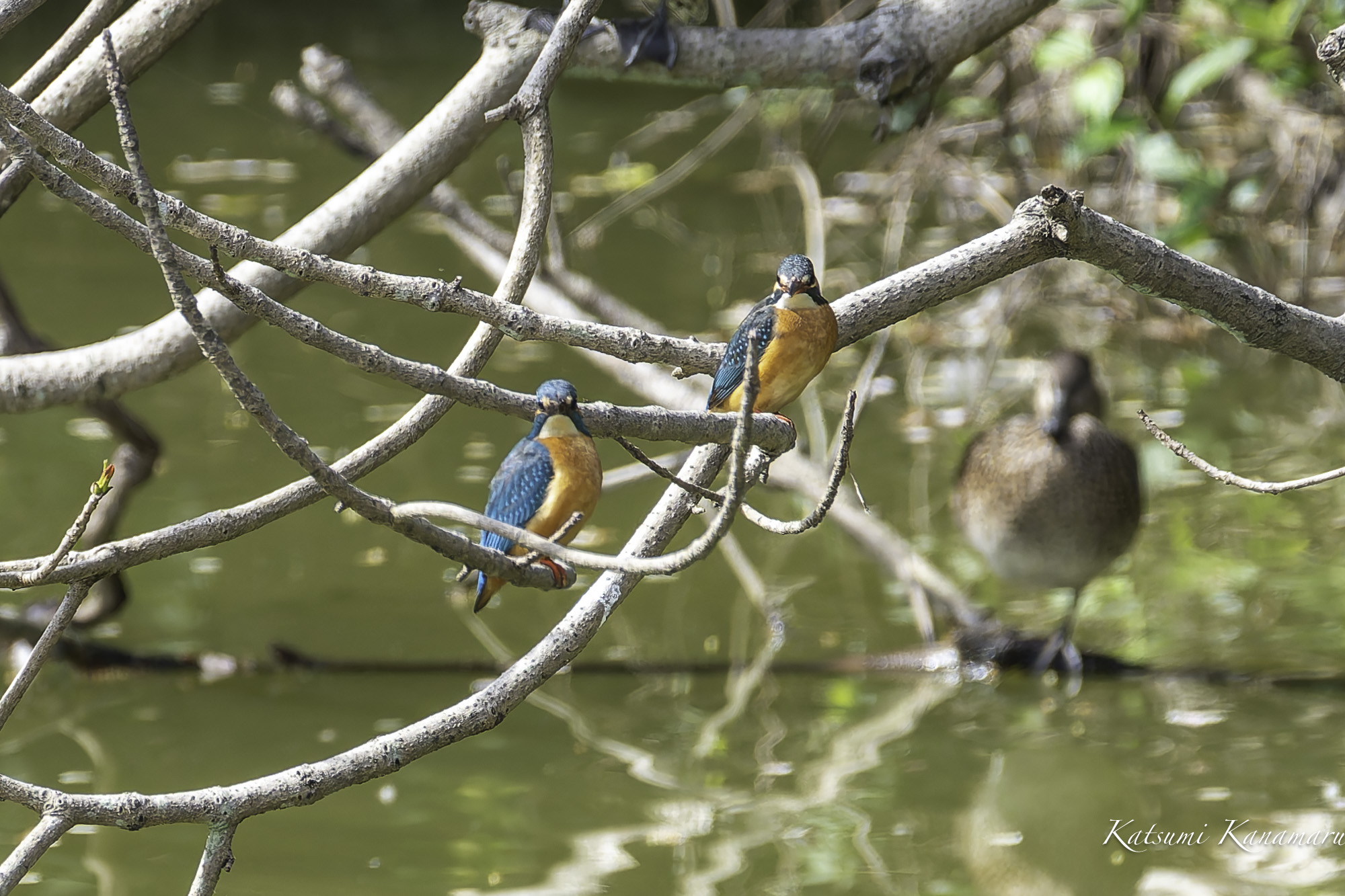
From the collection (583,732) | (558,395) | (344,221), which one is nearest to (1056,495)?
(583,732)

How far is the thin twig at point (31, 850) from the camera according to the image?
4.50ft

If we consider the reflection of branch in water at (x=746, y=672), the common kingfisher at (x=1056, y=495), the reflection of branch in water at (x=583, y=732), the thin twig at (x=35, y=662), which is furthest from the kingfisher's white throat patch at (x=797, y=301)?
the common kingfisher at (x=1056, y=495)

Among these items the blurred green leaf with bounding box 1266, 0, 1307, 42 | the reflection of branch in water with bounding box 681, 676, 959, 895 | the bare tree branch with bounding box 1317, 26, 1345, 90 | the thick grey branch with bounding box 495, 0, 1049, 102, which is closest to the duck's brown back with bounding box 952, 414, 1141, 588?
the reflection of branch in water with bounding box 681, 676, 959, 895

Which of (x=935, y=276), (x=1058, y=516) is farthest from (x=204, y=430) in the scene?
(x=935, y=276)

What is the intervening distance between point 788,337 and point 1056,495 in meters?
2.41

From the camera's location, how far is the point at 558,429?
145 centimetres

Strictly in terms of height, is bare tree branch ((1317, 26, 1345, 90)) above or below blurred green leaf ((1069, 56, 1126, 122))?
below

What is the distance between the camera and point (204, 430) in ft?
16.0

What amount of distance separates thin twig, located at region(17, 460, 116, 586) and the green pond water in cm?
123

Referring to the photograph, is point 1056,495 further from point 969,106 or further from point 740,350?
point 740,350

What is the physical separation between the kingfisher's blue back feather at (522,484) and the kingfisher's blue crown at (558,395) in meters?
0.08

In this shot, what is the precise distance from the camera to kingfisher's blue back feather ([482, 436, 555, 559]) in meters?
1.48

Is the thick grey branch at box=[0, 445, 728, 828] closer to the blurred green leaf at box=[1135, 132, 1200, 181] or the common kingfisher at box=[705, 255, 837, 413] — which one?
the common kingfisher at box=[705, 255, 837, 413]

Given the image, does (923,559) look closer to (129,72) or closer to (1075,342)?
(1075,342)
